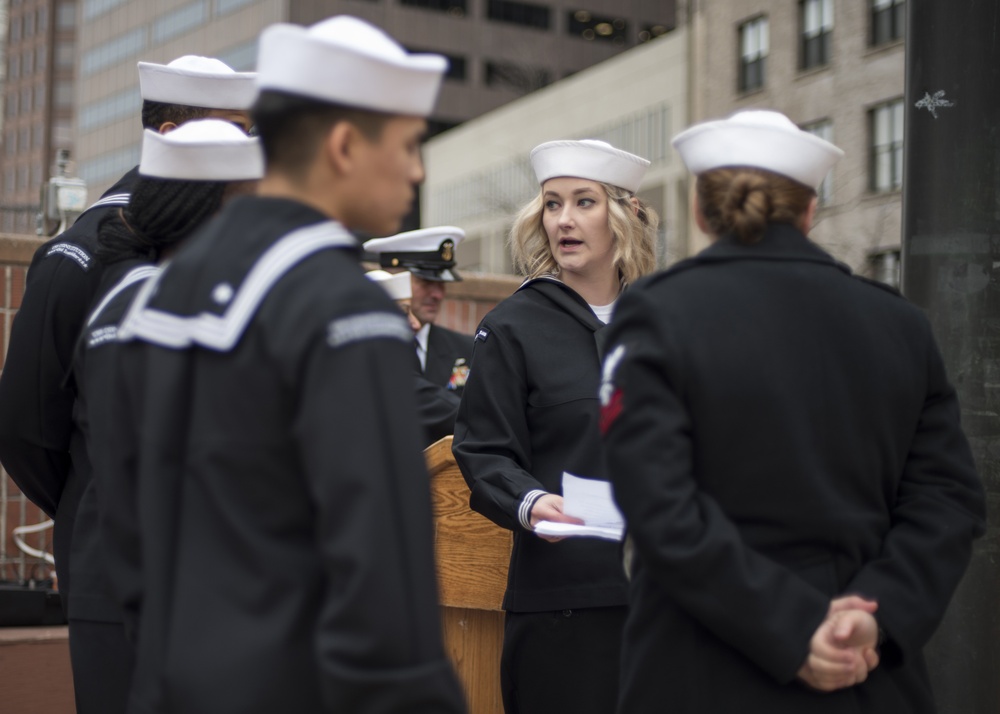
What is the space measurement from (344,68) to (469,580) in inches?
99.8

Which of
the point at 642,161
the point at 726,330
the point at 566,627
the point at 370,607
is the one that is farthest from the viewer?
the point at 642,161

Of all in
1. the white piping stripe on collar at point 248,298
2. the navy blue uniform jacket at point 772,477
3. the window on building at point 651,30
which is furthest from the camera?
the window on building at point 651,30

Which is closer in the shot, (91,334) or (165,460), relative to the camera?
(165,460)

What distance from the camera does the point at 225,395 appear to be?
6.51ft

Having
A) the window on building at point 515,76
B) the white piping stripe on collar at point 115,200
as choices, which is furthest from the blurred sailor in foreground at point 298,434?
the window on building at point 515,76

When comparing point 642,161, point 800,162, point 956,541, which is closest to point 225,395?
point 800,162

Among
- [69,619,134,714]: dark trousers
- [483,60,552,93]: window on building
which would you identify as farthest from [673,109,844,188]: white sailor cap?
[483,60,552,93]: window on building

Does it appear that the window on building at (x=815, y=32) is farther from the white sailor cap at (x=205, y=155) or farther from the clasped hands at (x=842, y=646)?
the clasped hands at (x=842, y=646)

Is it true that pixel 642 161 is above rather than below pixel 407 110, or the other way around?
above

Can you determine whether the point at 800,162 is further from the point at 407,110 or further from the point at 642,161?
the point at 642,161

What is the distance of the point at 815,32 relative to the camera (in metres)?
31.8

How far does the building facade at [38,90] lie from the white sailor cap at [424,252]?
365 feet

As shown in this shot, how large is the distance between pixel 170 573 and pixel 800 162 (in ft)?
4.74

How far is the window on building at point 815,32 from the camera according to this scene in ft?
103
